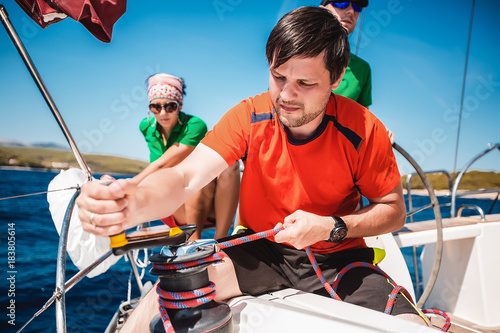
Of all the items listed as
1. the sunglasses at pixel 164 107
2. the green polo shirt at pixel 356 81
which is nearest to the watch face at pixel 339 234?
the green polo shirt at pixel 356 81

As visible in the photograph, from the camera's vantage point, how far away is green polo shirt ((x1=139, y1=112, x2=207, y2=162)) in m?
2.63

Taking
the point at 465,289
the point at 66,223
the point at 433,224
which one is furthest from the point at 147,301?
the point at 465,289

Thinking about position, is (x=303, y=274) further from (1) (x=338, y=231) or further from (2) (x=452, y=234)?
(2) (x=452, y=234)

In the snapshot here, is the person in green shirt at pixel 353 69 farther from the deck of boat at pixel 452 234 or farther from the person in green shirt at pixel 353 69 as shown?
the deck of boat at pixel 452 234

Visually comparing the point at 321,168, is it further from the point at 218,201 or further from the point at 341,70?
the point at 218,201

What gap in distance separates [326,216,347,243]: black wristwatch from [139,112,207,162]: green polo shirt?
160 centimetres

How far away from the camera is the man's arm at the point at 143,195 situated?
711 millimetres

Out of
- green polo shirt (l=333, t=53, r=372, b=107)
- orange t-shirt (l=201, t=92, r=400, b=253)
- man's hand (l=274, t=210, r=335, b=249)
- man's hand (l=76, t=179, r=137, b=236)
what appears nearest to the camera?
man's hand (l=76, t=179, r=137, b=236)

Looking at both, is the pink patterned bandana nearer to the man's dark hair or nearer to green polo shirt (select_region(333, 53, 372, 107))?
green polo shirt (select_region(333, 53, 372, 107))

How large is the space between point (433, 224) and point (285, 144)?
1990 millimetres

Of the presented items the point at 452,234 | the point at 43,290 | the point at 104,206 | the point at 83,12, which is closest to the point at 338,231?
the point at 104,206

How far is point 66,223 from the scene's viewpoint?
1375mm

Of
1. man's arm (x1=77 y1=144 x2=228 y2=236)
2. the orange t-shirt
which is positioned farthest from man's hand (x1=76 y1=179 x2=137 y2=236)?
the orange t-shirt

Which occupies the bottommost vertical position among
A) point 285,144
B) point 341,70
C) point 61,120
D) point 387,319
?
point 387,319
